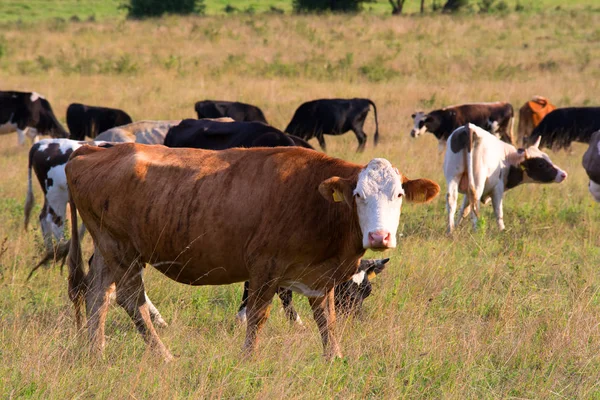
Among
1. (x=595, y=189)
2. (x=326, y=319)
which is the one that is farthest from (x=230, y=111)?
(x=326, y=319)

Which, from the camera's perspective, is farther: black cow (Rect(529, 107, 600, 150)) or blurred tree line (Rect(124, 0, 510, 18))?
blurred tree line (Rect(124, 0, 510, 18))

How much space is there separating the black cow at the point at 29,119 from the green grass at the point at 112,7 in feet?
110

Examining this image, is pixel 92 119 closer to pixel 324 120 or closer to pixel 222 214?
pixel 324 120

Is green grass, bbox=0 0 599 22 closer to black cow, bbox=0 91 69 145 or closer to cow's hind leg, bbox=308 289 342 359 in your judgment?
black cow, bbox=0 91 69 145

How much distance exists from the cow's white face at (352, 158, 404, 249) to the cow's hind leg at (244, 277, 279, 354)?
78 centimetres

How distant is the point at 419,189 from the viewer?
5.13 m

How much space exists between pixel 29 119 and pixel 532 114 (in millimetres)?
10884

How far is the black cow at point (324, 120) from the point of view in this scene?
17609 millimetres

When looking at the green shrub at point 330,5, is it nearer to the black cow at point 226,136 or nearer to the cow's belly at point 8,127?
the cow's belly at point 8,127

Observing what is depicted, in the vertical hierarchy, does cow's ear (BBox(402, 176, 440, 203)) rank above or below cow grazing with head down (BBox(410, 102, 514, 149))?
above

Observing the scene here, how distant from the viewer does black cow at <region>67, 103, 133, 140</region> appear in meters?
16.3

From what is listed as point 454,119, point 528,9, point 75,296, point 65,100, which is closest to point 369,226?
point 75,296

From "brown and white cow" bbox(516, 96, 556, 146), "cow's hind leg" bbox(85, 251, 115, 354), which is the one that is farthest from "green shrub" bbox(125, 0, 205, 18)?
"cow's hind leg" bbox(85, 251, 115, 354)

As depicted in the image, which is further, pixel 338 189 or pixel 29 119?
pixel 29 119
